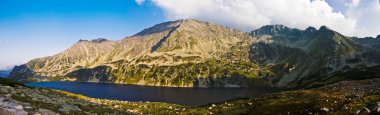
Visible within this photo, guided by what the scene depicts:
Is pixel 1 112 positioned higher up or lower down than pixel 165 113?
higher up

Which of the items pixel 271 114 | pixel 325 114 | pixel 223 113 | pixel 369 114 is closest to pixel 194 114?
pixel 223 113

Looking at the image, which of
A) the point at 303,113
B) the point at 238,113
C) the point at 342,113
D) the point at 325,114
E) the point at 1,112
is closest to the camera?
the point at 1,112

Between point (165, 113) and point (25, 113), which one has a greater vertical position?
point (25, 113)

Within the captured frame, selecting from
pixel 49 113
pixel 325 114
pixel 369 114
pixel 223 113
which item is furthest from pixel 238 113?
pixel 49 113

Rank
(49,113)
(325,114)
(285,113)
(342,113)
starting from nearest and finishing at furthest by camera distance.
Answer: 1. (49,113)
2. (342,113)
3. (325,114)
4. (285,113)

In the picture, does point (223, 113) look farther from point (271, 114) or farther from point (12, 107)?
point (12, 107)

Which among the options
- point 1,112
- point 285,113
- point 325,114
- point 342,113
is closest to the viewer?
point 1,112

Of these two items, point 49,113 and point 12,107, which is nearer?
point 12,107

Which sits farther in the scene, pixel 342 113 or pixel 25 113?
pixel 342 113

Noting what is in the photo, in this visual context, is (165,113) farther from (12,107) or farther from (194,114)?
(12,107)
